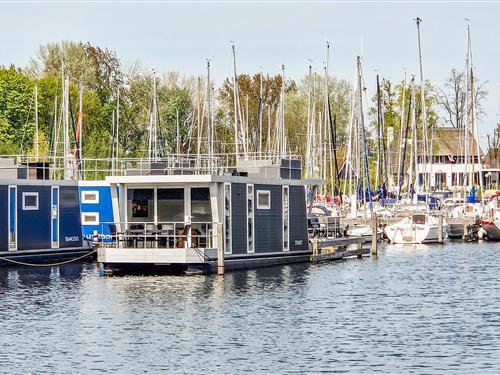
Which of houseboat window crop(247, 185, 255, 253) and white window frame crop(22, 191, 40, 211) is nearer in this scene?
houseboat window crop(247, 185, 255, 253)

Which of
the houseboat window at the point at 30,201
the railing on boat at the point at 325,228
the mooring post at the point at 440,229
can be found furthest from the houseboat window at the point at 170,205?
the mooring post at the point at 440,229

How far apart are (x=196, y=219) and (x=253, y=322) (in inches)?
596

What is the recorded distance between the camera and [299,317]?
145 feet

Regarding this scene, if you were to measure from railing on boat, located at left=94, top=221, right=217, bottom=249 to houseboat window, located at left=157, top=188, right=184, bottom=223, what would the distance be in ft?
1.41

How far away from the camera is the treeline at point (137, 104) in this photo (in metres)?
120

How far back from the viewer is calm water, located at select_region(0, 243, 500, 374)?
35469 mm

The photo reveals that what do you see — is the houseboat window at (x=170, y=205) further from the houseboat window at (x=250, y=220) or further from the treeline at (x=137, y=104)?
the treeline at (x=137, y=104)

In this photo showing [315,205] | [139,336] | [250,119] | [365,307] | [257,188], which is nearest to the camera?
[139,336]

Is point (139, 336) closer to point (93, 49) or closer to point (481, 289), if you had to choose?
point (481, 289)

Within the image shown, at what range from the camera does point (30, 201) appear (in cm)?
6297

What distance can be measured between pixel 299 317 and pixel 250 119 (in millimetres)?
95884

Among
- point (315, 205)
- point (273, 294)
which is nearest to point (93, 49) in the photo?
point (315, 205)

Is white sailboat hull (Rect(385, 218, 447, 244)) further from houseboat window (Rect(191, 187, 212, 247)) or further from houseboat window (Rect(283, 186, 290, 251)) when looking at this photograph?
houseboat window (Rect(191, 187, 212, 247))

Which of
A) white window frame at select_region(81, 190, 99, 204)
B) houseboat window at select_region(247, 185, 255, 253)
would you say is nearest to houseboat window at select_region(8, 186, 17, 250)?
white window frame at select_region(81, 190, 99, 204)
